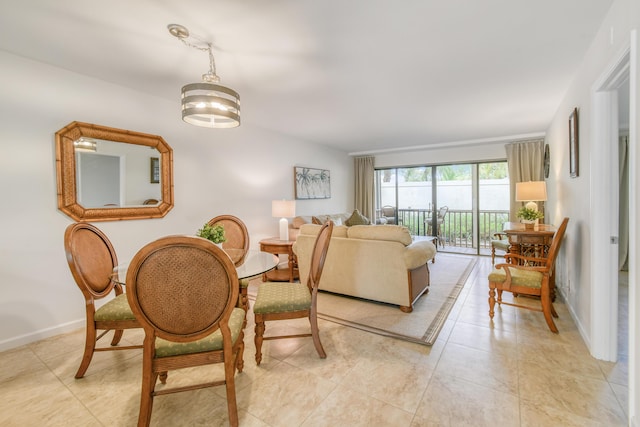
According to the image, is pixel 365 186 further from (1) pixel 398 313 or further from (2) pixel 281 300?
(2) pixel 281 300

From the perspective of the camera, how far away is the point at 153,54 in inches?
89.3

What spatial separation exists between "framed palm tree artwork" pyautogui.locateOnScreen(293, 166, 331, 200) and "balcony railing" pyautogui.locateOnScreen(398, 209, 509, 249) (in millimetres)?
2071

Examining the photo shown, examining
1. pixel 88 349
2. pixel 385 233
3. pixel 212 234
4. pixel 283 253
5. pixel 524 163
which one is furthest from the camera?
pixel 524 163

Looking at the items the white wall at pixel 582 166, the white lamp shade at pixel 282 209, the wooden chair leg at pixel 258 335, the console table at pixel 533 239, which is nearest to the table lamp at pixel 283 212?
the white lamp shade at pixel 282 209

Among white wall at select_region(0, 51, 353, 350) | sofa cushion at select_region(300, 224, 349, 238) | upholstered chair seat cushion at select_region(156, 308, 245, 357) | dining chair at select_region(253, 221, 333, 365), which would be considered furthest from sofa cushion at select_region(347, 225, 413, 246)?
white wall at select_region(0, 51, 353, 350)

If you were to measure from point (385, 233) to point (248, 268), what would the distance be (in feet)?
4.99

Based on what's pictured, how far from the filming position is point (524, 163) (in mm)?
5246

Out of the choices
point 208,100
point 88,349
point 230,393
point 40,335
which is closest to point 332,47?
point 208,100

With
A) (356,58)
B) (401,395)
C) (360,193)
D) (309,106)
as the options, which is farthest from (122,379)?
(360,193)

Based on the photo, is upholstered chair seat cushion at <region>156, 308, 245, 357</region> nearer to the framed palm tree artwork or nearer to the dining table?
the dining table

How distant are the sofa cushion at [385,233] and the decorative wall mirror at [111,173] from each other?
86.7 inches

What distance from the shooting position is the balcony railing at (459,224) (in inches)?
232

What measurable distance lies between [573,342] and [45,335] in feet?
14.5

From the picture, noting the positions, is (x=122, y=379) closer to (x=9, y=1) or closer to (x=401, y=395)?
(x=401, y=395)
